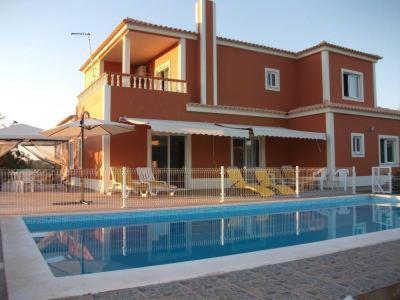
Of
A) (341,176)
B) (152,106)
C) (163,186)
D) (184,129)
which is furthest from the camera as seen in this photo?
(341,176)

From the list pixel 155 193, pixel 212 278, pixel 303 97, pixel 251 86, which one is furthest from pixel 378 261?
pixel 303 97

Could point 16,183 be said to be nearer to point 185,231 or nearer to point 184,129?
point 184,129

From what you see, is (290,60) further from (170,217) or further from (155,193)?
(170,217)

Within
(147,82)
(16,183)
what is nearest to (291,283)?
(16,183)

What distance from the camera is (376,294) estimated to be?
18.0 ft

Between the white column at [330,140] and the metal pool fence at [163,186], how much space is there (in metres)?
2.14

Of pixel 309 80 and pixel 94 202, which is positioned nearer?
pixel 94 202

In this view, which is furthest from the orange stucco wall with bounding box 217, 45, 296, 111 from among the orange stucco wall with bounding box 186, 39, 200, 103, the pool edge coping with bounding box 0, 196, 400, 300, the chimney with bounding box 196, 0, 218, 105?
the pool edge coping with bounding box 0, 196, 400, 300

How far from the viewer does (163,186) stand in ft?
59.2

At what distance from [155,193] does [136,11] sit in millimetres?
10866

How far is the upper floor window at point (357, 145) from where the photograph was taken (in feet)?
82.0

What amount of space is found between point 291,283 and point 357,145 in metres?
21.8

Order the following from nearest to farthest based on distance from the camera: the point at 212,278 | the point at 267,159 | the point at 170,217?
1. the point at 212,278
2. the point at 170,217
3. the point at 267,159

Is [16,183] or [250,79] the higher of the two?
[250,79]
